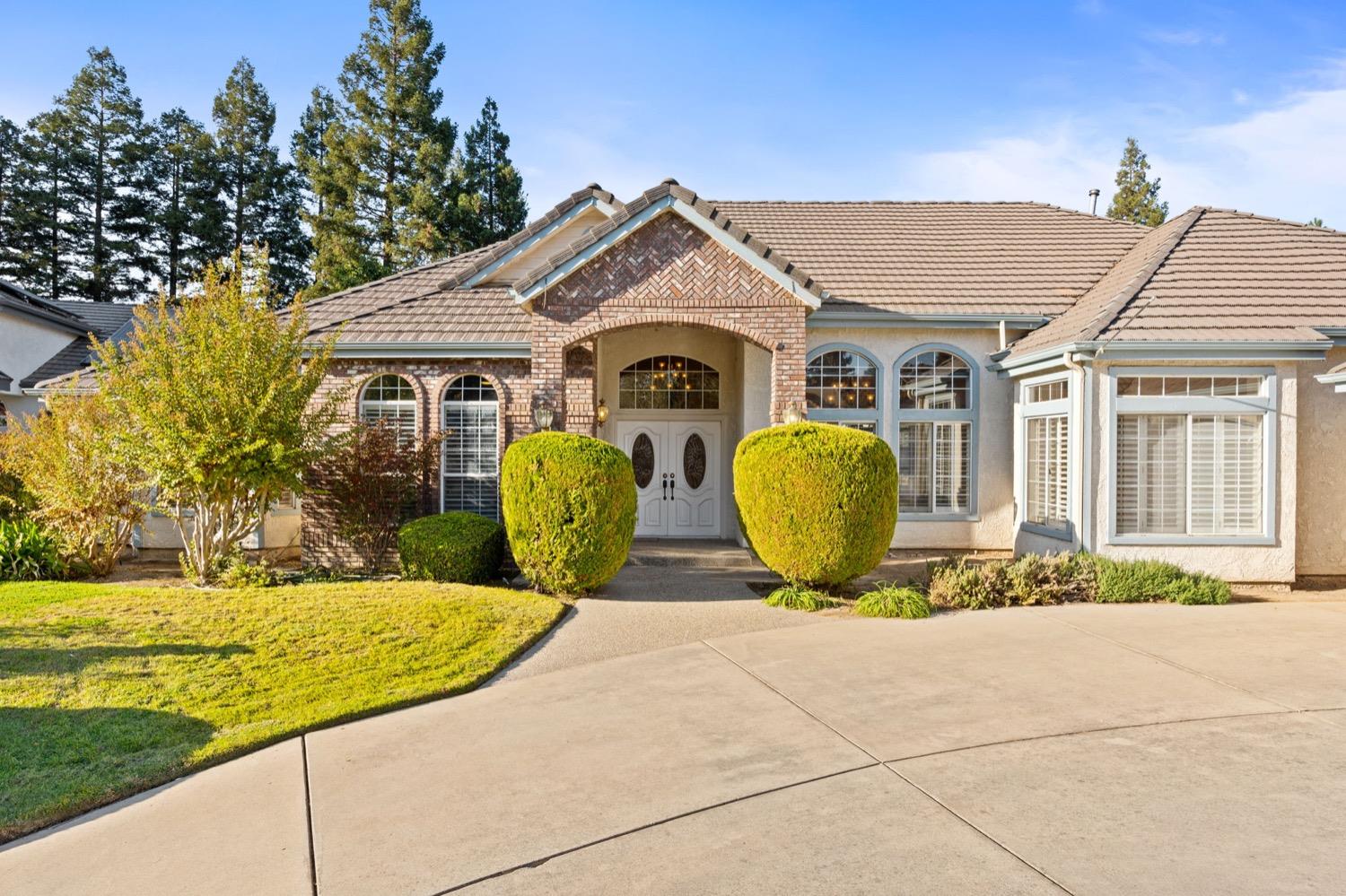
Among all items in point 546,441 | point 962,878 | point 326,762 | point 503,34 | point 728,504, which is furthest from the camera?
point 728,504

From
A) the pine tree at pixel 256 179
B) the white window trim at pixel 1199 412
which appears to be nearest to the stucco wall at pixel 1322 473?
the white window trim at pixel 1199 412

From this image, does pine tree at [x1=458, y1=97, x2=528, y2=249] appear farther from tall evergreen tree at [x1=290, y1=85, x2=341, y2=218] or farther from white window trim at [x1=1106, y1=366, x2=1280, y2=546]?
white window trim at [x1=1106, y1=366, x2=1280, y2=546]

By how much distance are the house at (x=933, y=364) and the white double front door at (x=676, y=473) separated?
0.13 feet

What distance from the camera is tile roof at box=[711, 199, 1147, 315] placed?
14.4m

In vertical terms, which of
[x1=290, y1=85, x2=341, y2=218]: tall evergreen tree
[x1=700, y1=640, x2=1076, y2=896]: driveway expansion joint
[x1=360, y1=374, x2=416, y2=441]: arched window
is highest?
[x1=290, y1=85, x2=341, y2=218]: tall evergreen tree

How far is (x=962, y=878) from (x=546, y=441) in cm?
745

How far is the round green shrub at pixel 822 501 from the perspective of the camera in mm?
10133

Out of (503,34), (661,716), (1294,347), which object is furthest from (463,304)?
(1294,347)

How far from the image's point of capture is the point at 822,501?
33.2 feet

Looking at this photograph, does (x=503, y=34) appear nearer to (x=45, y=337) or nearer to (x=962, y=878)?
(x=962, y=878)

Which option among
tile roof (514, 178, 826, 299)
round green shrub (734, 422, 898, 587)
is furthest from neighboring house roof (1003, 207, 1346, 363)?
tile roof (514, 178, 826, 299)

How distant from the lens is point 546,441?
1037 centimetres

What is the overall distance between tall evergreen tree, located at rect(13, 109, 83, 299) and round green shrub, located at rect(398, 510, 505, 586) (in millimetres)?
33787

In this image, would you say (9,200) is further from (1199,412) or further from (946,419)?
(1199,412)
